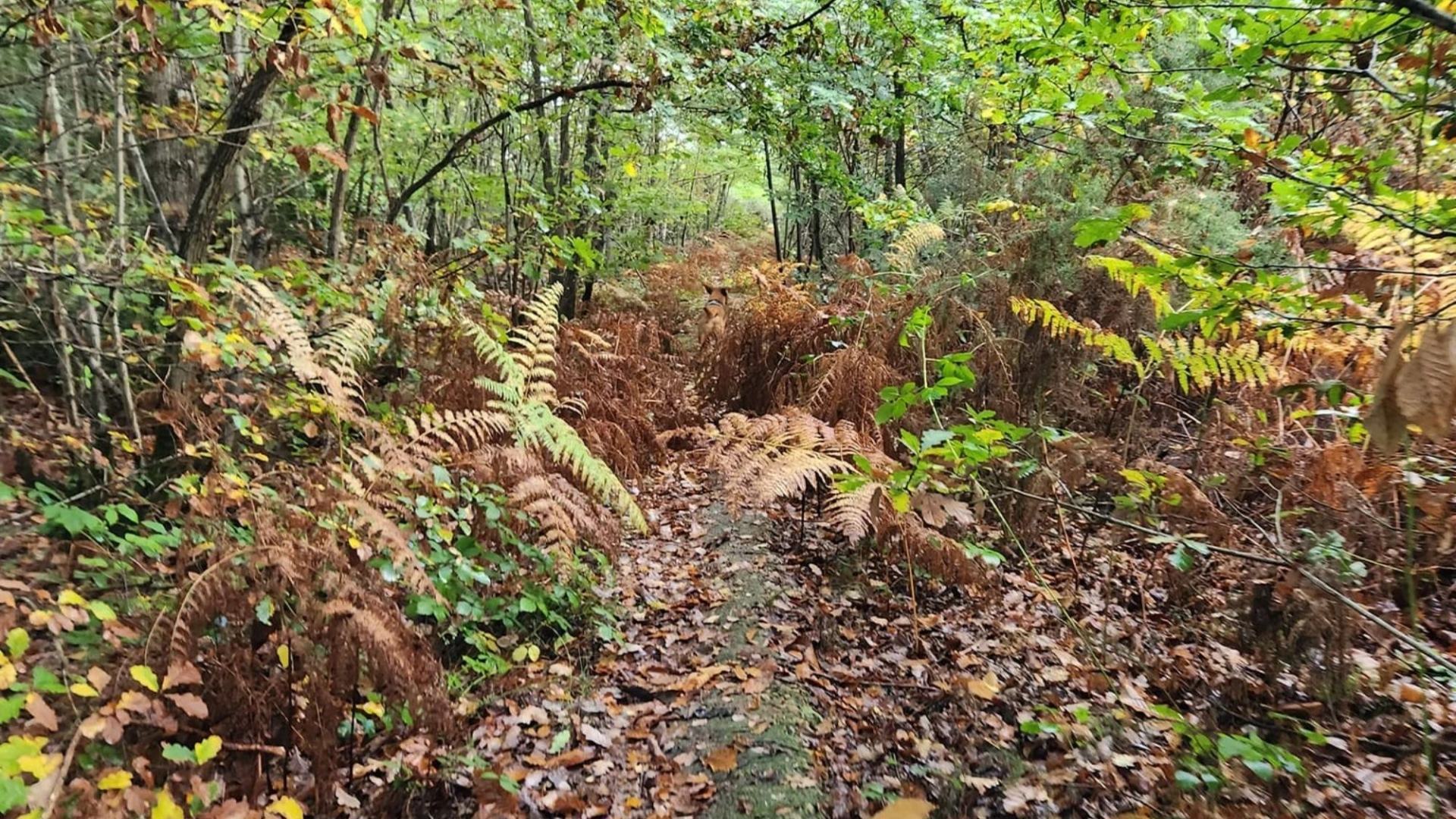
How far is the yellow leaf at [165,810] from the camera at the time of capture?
6.68 ft

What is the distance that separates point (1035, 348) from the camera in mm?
5324

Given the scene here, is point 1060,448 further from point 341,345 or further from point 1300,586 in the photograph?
point 341,345

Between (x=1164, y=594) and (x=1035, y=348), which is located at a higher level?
(x=1035, y=348)

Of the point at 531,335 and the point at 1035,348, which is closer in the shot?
the point at 531,335

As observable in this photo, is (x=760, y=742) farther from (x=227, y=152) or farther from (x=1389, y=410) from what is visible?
(x=227, y=152)

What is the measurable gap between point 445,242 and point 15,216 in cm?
821

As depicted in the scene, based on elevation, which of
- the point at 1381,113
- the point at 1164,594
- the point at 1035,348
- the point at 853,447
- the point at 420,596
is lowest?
the point at 1164,594

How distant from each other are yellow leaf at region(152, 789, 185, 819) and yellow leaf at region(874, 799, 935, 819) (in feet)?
6.66

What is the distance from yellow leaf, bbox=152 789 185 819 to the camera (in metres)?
2.04

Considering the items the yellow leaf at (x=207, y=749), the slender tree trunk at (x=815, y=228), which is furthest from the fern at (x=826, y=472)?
the slender tree trunk at (x=815, y=228)

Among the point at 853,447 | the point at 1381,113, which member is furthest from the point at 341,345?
the point at 1381,113


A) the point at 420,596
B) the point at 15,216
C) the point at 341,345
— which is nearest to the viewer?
the point at 15,216

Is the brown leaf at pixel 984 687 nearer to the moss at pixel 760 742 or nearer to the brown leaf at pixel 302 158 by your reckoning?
the moss at pixel 760 742

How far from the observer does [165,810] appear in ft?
6.68
